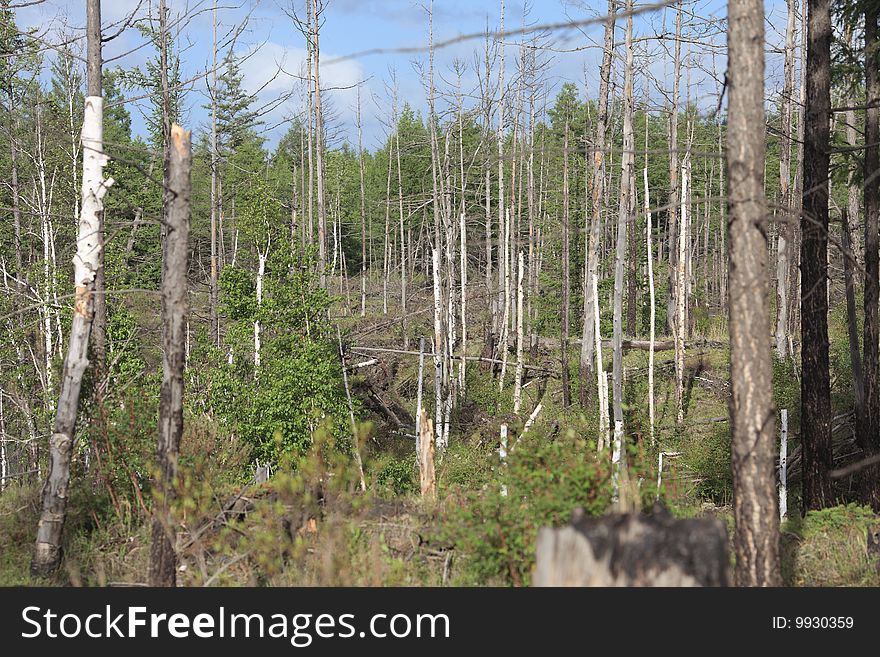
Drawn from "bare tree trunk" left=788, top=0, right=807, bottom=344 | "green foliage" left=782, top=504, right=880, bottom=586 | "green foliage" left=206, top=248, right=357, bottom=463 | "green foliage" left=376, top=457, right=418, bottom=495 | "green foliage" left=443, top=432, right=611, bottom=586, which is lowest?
"green foliage" left=376, top=457, right=418, bottom=495

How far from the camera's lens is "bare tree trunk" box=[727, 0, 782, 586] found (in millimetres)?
5422

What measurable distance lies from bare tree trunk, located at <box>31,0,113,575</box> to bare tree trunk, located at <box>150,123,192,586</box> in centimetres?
156

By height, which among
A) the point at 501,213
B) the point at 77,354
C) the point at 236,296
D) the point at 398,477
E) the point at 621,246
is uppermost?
the point at 501,213

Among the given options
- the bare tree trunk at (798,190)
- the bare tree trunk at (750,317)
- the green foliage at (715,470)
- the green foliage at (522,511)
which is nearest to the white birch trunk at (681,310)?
the bare tree trunk at (798,190)

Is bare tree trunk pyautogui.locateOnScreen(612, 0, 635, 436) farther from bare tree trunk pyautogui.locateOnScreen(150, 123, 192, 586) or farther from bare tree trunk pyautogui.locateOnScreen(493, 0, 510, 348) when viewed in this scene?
bare tree trunk pyautogui.locateOnScreen(150, 123, 192, 586)

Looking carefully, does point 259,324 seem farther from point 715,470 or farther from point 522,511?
point 522,511

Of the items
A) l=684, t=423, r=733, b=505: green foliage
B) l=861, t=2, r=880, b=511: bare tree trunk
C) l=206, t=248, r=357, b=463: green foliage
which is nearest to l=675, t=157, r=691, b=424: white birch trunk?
l=684, t=423, r=733, b=505: green foliage

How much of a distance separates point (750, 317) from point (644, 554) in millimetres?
1941

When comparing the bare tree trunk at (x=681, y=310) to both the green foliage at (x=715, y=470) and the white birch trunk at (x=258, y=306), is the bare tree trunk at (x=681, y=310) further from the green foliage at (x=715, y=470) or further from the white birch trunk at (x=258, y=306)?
the white birch trunk at (x=258, y=306)

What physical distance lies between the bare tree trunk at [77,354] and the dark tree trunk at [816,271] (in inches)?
315

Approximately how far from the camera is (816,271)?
945 centimetres

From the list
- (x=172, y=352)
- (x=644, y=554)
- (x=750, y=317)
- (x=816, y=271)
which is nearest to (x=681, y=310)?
(x=816, y=271)

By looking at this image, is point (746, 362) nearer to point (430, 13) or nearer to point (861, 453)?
point (861, 453)

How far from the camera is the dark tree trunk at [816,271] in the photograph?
948 cm
